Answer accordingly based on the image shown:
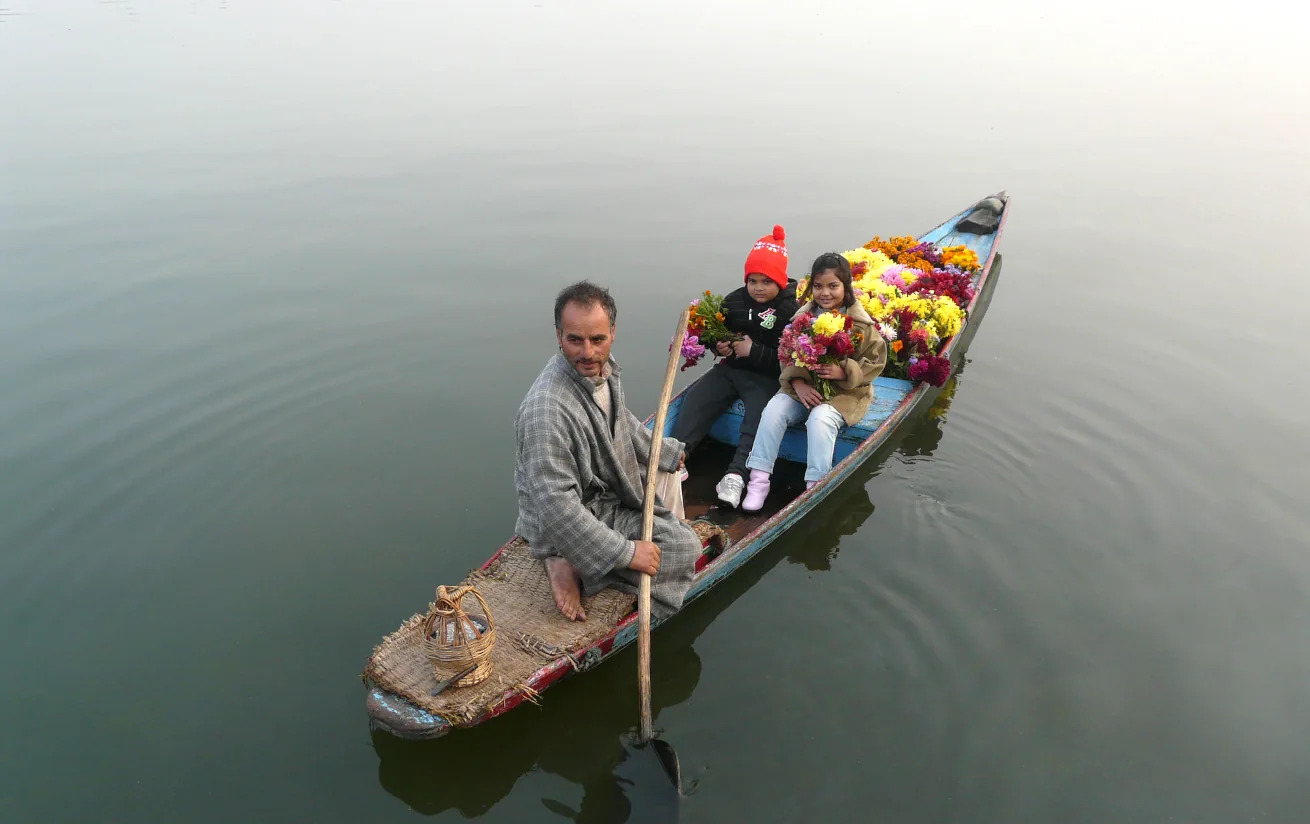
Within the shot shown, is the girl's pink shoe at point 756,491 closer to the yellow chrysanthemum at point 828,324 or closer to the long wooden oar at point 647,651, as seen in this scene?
the yellow chrysanthemum at point 828,324

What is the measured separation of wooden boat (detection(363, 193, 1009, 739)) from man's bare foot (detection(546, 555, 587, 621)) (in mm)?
54

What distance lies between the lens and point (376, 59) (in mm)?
19359

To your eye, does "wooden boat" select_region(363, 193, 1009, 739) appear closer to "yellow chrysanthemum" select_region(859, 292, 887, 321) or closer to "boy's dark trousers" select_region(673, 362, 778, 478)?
"boy's dark trousers" select_region(673, 362, 778, 478)

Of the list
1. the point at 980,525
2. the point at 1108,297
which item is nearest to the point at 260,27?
the point at 1108,297

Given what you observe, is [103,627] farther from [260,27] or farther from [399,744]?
[260,27]

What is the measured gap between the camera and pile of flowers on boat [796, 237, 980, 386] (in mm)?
6840

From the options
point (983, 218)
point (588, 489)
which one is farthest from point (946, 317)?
point (588, 489)

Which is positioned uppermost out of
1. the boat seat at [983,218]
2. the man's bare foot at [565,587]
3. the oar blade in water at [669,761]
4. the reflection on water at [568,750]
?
the boat seat at [983,218]

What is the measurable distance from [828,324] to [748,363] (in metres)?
0.89

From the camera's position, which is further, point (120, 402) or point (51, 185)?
point (51, 185)

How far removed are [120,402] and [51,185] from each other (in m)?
6.71

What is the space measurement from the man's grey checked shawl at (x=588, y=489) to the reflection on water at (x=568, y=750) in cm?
43

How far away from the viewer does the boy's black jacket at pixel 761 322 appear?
640 centimetres

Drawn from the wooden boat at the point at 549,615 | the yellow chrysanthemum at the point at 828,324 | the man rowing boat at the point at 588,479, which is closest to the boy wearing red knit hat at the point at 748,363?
the wooden boat at the point at 549,615
